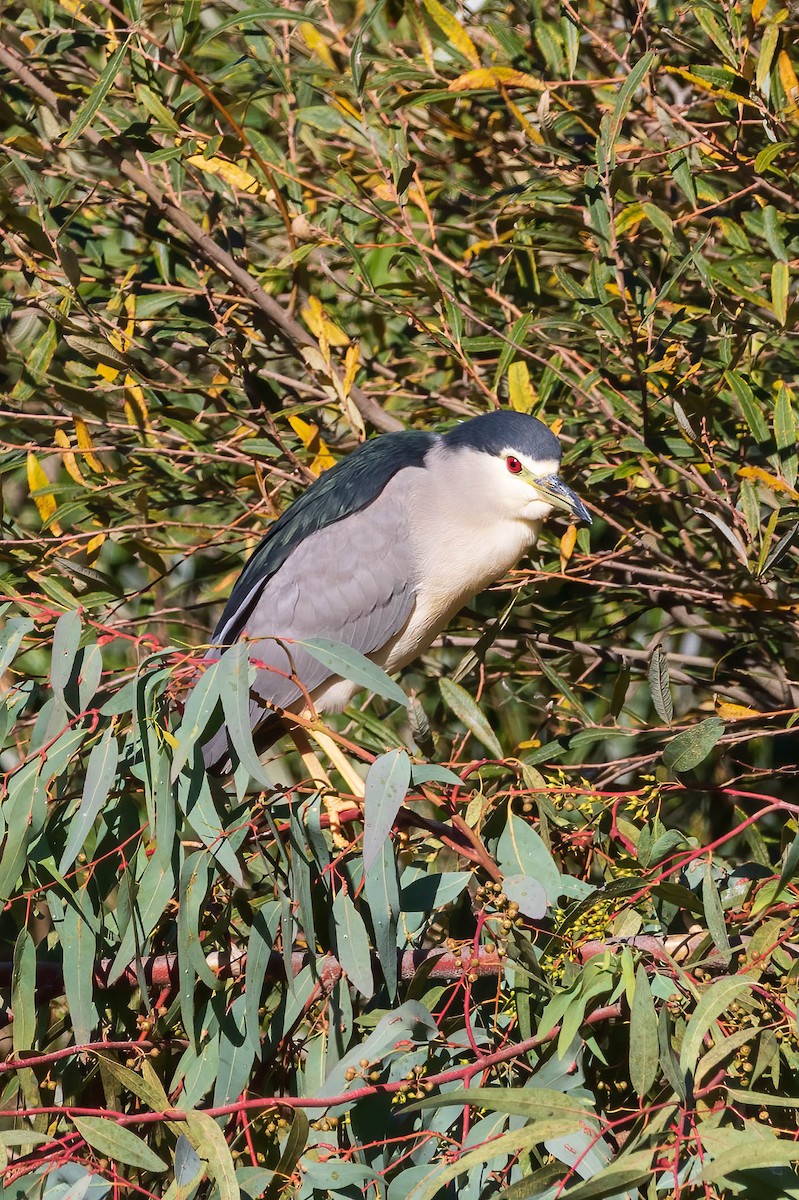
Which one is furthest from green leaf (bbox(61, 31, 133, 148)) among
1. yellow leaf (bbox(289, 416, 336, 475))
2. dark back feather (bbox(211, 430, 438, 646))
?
dark back feather (bbox(211, 430, 438, 646))

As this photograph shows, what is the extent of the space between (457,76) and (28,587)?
170 cm

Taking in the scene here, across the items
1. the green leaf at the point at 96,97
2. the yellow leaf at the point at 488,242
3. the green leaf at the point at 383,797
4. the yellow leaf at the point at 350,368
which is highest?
the green leaf at the point at 96,97

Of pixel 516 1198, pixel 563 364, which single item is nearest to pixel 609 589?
pixel 563 364

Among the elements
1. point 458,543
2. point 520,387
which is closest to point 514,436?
point 520,387

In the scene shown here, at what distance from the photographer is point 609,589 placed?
308 cm

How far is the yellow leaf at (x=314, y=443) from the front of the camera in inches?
124

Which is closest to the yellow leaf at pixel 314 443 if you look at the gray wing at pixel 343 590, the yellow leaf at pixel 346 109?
the gray wing at pixel 343 590

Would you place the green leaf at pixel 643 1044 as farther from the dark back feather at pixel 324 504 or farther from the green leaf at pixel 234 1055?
the dark back feather at pixel 324 504

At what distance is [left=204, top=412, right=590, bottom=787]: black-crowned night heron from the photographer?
10.2ft

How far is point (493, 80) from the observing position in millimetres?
2777

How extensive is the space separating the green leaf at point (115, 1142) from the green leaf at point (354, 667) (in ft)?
2.25

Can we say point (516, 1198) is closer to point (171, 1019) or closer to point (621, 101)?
point (171, 1019)

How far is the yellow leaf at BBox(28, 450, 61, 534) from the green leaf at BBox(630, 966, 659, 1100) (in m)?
1.88

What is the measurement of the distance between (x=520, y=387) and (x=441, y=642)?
3.13 feet
